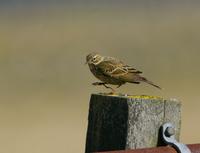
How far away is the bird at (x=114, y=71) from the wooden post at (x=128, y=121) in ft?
2.51

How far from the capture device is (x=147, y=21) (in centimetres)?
1006

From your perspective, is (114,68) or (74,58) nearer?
(114,68)

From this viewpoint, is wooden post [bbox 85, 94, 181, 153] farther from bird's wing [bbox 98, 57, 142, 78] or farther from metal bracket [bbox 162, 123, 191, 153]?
bird's wing [bbox 98, 57, 142, 78]

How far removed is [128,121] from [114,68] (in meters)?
0.99

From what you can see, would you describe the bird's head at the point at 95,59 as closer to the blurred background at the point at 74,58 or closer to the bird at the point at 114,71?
the bird at the point at 114,71

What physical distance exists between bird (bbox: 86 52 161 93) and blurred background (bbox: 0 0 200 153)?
4.05m

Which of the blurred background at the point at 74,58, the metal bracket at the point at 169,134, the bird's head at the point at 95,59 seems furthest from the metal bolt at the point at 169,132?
the blurred background at the point at 74,58

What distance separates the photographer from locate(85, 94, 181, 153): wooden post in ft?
10.8

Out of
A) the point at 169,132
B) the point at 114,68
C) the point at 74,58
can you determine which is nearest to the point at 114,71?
the point at 114,68

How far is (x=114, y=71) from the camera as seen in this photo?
426cm

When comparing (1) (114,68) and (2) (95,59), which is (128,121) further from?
(2) (95,59)

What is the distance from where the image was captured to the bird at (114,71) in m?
4.21

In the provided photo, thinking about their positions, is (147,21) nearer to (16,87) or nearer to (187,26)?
(187,26)

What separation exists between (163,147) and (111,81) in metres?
1.28
